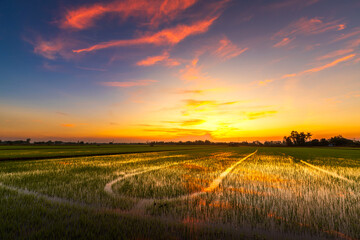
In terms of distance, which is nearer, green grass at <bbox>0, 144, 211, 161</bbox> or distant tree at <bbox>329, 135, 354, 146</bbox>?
green grass at <bbox>0, 144, 211, 161</bbox>

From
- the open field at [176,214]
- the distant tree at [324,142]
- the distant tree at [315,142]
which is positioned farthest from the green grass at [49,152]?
the distant tree at [324,142]

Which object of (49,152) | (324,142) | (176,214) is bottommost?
(324,142)

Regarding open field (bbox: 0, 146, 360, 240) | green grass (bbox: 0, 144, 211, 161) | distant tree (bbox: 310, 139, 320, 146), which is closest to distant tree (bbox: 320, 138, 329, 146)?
distant tree (bbox: 310, 139, 320, 146)

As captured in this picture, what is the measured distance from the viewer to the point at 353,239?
3.87 m

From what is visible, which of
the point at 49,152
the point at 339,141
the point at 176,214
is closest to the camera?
the point at 176,214

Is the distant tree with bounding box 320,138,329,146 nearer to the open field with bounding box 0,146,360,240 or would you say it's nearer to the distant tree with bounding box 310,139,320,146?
the distant tree with bounding box 310,139,320,146

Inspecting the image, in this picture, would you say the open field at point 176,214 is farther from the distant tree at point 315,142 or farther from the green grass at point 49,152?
the distant tree at point 315,142

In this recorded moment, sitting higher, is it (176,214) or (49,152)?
(176,214)

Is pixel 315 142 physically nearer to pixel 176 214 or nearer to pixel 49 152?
pixel 49 152

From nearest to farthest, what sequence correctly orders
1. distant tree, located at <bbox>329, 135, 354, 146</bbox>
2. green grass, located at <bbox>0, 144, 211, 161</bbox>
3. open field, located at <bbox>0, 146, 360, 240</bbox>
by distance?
open field, located at <bbox>0, 146, 360, 240</bbox>, green grass, located at <bbox>0, 144, 211, 161</bbox>, distant tree, located at <bbox>329, 135, 354, 146</bbox>

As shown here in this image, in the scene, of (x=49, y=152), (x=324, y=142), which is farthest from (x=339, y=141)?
(x=49, y=152)

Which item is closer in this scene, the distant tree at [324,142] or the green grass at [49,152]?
the green grass at [49,152]

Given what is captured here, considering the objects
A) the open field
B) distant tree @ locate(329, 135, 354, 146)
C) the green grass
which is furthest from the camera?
distant tree @ locate(329, 135, 354, 146)

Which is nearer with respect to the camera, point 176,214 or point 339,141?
point 176,214
